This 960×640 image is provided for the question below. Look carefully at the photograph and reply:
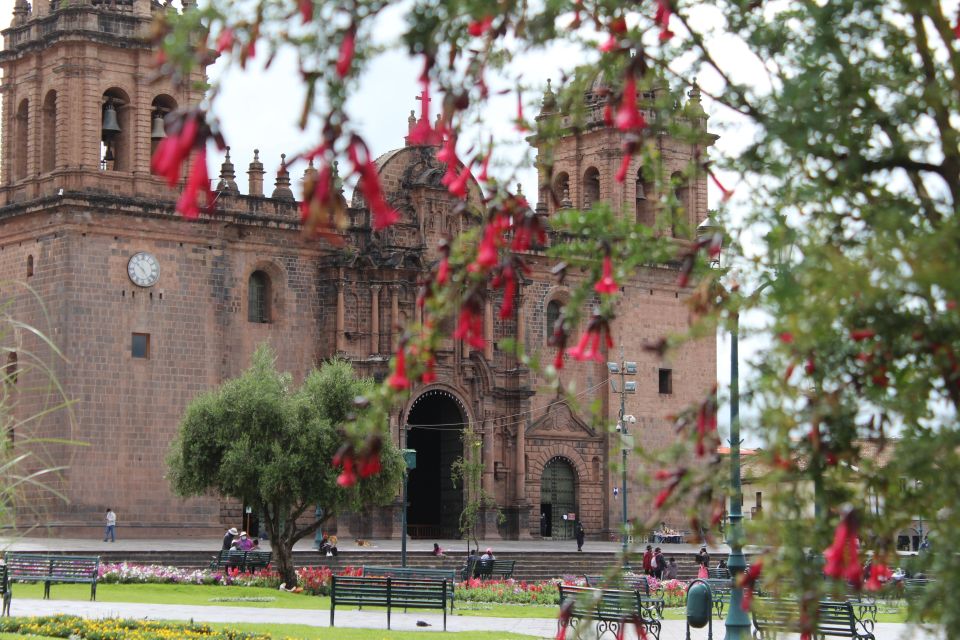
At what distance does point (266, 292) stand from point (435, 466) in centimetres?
754

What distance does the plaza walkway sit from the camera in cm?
2180

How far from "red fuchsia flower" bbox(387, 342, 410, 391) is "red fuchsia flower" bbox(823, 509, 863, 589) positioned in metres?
1.84

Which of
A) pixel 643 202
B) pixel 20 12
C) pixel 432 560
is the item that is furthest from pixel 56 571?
pixel 643 202

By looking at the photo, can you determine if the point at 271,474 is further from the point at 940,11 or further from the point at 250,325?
the point at 940,11

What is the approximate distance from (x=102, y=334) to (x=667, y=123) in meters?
33.0

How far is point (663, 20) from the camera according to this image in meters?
7.67

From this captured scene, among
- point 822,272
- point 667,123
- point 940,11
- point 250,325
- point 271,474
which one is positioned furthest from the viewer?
point 250,325

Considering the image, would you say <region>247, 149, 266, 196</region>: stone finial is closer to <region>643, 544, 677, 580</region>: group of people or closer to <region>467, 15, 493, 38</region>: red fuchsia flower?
<region>643, 544, 677, 580</region>: group of people

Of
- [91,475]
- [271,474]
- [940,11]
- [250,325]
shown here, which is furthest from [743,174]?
[250,325]

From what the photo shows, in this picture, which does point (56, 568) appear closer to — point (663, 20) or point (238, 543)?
point (238, 543)

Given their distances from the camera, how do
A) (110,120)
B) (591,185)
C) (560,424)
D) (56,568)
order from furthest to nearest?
(591,185) < (560,424) < (110,120) < (56,568)

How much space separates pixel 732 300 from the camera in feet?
25.7

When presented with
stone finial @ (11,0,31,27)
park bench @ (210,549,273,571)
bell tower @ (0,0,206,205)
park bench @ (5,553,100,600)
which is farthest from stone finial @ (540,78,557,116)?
stone finial @ (11,0,31,27)

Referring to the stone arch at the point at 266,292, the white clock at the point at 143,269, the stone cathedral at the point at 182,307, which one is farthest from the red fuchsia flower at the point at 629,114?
the stone arch at the point at 266,292
